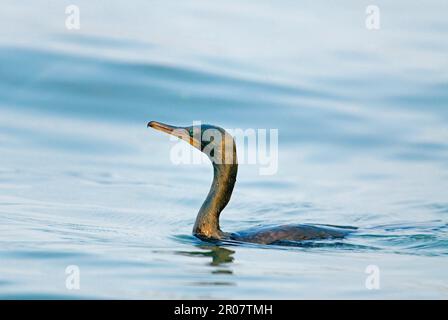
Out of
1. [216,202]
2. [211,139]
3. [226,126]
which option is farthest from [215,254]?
[226,126]

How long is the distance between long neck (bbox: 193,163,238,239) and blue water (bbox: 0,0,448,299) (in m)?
0.18

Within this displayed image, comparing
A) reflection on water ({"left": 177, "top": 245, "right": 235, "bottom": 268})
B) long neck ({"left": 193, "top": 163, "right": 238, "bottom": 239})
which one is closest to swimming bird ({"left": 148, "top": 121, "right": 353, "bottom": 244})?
long neck ({"left": 193, "top": 163, "right": 238, "bottom": 239})

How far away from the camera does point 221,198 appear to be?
10094 millimetres

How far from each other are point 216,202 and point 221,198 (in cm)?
6

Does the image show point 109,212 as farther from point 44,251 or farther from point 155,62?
point 155,62

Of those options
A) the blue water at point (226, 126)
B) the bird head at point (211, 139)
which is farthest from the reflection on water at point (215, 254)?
the bird head at point (211, 139)

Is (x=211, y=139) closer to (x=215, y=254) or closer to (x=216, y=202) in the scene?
(x=216, y=202)

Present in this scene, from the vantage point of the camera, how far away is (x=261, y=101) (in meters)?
16.1

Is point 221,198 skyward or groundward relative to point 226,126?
groundward

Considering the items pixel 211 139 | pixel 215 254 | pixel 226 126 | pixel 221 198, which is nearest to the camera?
pixel 215 254

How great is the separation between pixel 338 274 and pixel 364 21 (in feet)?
37.9


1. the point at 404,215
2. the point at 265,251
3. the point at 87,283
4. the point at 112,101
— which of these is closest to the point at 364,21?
the point at 112,101

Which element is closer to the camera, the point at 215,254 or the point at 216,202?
the point at 215,254

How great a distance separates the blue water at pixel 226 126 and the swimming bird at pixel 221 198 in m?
0.18
